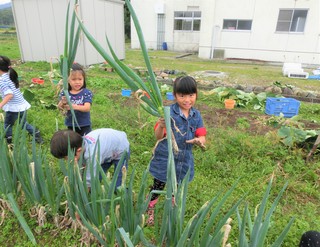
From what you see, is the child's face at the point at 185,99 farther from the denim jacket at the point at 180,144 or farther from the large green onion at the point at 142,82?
the large green onion at the point at 142,82

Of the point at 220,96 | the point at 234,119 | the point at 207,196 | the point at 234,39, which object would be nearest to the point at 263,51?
the point at 234,39

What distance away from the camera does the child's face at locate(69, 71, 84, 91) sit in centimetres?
220

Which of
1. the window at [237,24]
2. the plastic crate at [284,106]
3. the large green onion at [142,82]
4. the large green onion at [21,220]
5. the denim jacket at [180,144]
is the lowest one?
the plastic crate at [284,106]

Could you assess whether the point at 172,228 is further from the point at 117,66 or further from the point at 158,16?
the point at 158,16

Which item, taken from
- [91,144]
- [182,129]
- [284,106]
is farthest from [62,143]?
[284,106]

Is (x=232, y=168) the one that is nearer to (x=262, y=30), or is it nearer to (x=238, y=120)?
(x=238, y=120)

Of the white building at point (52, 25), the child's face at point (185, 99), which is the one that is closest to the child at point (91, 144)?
the child's face at point (185, 99)

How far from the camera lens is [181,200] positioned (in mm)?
980

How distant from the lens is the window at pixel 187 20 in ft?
47.0

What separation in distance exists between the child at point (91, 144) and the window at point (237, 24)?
442 inches

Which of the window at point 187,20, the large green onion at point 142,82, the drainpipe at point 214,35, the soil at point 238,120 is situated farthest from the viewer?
the window at point 187,20

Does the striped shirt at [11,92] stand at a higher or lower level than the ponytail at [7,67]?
lower

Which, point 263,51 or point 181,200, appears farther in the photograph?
point 263,51

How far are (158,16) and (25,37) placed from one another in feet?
29.0
